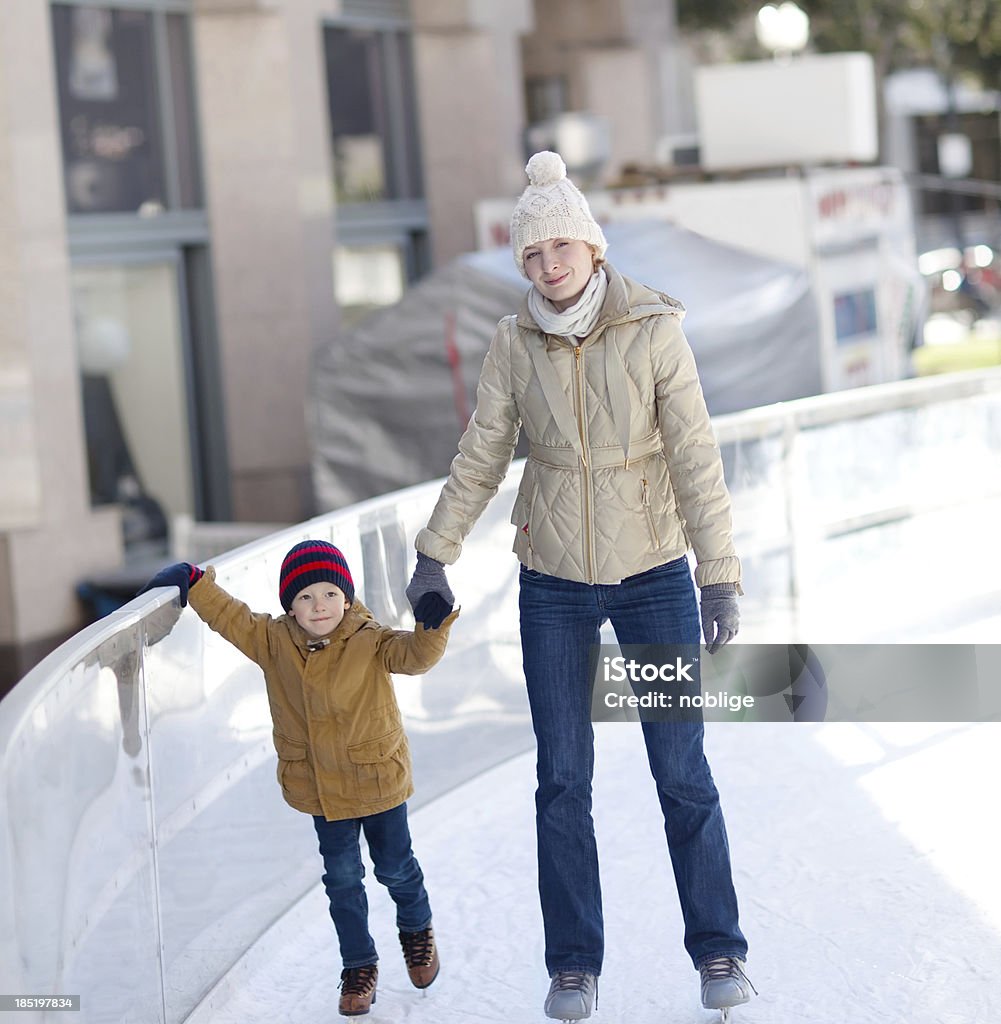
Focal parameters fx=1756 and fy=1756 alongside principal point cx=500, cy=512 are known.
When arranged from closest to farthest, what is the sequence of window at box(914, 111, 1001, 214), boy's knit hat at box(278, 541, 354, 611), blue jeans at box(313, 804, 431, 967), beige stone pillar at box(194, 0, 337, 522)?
boy's knit hat at box(278, 541, 354, 611) < blue jeans at box(313, 804, 431, 967) < beige stone pillar at box(194, 0, 337, 522) < window at box(914, 111, 1001, 214)

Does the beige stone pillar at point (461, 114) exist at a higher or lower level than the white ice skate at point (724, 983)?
higher

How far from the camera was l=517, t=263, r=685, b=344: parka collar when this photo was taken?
3436 millimetres

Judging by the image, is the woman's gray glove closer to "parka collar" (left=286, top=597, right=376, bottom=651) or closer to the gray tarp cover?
"parka collar" (left=286, top=597, right=376, bottom=651)

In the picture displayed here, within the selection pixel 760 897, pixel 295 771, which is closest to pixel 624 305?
pixel 295 771

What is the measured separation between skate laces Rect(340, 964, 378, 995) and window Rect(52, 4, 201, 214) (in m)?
8.59

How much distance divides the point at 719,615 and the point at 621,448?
38cm

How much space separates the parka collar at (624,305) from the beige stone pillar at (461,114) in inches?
444

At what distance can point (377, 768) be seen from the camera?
368 cm

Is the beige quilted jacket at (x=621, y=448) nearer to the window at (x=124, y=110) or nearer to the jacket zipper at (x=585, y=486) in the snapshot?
the jacket zipper at (x=585, y=486)

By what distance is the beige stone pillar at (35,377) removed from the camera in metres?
9.73

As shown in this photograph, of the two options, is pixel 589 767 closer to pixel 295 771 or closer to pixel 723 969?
pixel 723 969

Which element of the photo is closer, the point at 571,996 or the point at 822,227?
the point at 571,996

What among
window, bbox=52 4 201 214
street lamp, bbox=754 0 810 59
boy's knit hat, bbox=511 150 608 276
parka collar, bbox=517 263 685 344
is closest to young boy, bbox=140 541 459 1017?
parka collar, bbox=517 263 685 344

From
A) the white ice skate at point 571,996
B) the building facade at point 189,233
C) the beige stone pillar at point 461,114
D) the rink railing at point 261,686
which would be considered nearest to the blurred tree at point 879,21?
the beige stone pillar at point 461,114
